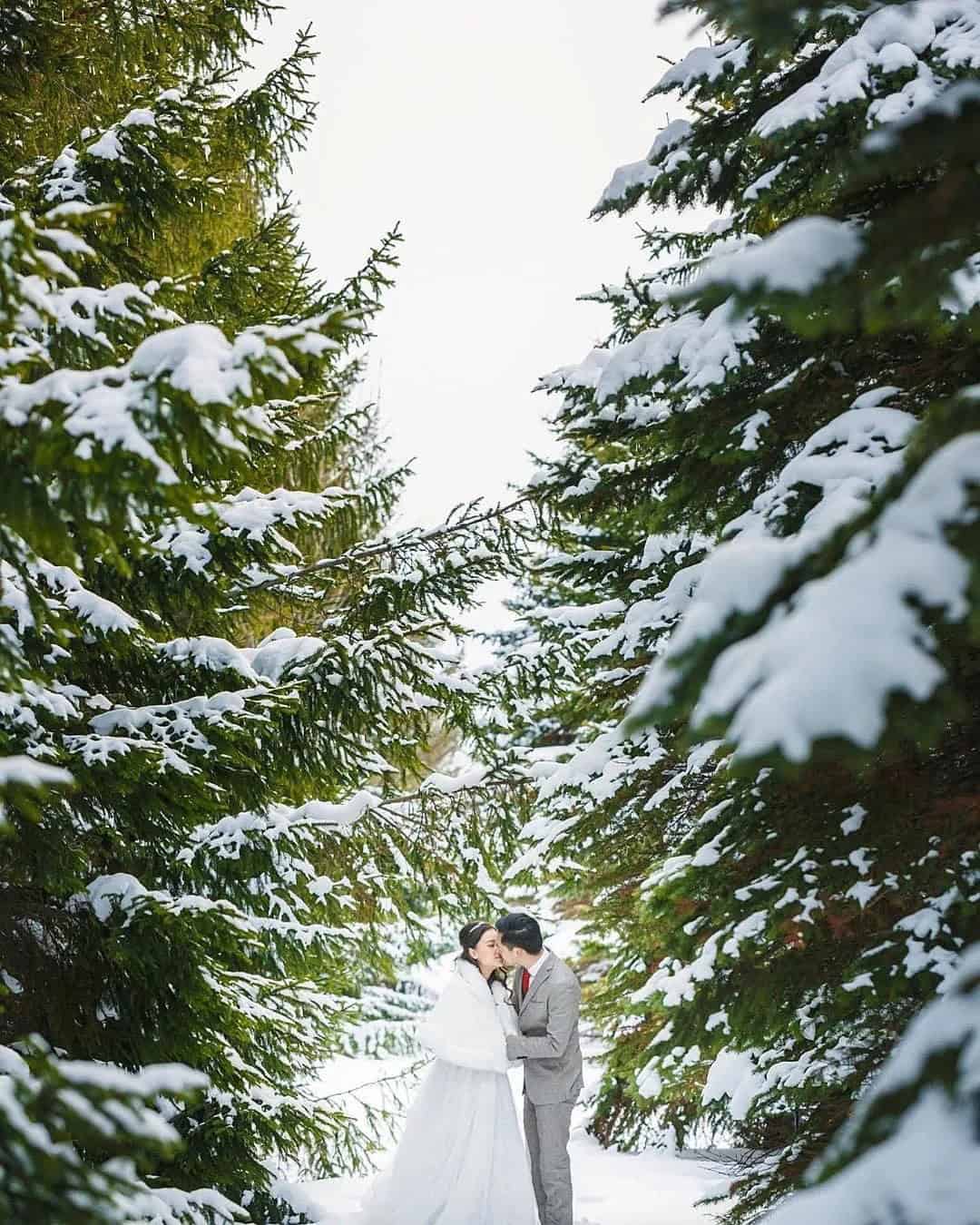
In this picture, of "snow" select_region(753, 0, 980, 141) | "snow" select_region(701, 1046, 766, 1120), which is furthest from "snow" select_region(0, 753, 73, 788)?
"snow" select_region(701, 1046, 766, 1120)

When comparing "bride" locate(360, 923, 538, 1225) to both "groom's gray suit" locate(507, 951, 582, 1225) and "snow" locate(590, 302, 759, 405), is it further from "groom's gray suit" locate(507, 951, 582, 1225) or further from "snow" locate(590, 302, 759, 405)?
"snow" locate(590, 302, 759, 405)

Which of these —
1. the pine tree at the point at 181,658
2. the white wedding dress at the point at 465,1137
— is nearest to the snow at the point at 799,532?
the pine tree at the point at 181,658

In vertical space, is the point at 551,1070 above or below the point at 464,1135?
above

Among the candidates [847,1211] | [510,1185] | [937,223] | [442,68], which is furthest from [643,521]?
[442,68]

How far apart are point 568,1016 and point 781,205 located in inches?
187

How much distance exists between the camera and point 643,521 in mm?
4391

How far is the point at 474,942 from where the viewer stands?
694 cm

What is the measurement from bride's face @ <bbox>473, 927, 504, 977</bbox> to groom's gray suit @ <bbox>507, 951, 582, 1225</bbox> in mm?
393

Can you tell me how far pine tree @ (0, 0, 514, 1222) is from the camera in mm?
2262

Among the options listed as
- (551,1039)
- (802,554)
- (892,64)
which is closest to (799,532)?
(802,554)

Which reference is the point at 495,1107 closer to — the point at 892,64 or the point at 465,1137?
the point at 465,1137

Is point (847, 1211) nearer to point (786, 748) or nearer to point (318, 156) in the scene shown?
point (786, 748)

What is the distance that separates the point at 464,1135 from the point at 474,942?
119 cm

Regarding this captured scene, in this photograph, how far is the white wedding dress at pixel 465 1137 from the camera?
6457mm
